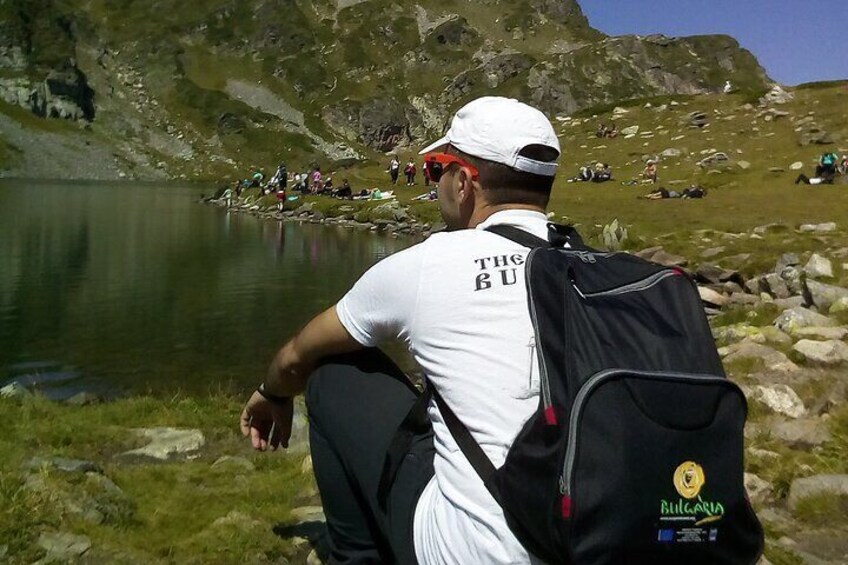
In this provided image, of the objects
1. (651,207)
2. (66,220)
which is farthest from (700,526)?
(66,220)

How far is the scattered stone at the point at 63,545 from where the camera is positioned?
5.09 metres

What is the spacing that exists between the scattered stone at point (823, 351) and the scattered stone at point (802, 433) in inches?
76.4

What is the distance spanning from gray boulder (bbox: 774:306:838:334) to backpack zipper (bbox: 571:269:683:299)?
339 inches

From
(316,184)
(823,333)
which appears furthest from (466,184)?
(316,184)

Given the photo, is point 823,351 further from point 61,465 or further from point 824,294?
point 61,465

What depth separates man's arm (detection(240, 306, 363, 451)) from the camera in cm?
421

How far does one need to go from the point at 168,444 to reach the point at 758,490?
6065 millimetres

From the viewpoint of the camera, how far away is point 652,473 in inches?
110

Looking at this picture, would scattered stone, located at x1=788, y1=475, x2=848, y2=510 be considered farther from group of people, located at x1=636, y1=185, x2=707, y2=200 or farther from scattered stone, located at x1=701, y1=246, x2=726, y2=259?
group of people, located at x1=636, y1=185, x2=707, y2=200

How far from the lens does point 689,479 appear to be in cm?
286

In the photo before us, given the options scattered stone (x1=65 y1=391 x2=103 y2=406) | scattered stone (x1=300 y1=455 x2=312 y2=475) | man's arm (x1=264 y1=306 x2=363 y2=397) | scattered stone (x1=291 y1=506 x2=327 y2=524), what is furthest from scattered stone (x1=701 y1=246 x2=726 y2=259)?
man's arm (x1=264 y1=306 x2=363 y2=397)

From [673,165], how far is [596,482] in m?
47.3

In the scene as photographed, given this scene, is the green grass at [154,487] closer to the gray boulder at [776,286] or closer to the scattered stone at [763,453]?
the scattered stone at [763,453]

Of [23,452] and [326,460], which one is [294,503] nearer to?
[326,460]
